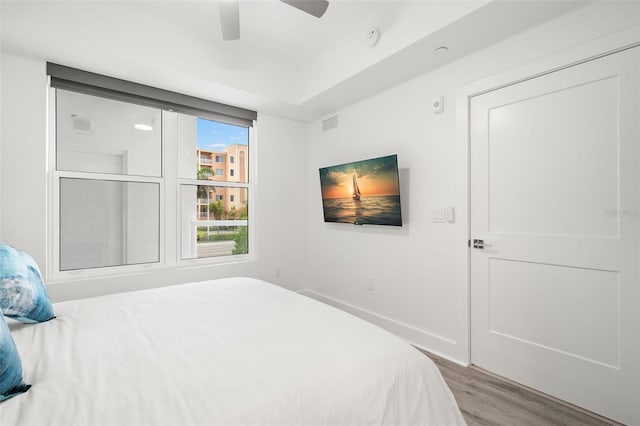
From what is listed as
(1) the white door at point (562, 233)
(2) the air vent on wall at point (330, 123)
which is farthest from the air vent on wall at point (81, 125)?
(1) the white door at point (562, 233)

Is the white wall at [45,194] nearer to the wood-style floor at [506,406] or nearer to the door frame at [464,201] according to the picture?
the door frame at [464,201]

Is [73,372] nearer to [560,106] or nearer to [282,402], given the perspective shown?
[282,402]

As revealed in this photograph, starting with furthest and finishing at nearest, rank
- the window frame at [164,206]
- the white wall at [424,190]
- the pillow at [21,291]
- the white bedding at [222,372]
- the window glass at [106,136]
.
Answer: the window glass at [106,136] → the window frame at [164,206] → the white wall at [424,190] → the pillow at [21,291] → the white bedding at [222,372]

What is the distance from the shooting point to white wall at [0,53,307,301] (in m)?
2.30

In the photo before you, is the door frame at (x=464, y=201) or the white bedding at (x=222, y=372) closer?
the white bedding at (x=222, y=372)

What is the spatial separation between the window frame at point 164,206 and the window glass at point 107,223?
2.1 inches

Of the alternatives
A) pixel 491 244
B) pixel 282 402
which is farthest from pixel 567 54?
pixel 282 402

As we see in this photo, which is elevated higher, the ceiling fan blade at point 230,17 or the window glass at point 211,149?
the ceiling fan blade at point 230,17

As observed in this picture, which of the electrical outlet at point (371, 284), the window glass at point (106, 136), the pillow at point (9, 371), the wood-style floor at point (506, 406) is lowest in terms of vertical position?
the wood-style floor at point (506, 406)

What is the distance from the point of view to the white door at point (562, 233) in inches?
66.0

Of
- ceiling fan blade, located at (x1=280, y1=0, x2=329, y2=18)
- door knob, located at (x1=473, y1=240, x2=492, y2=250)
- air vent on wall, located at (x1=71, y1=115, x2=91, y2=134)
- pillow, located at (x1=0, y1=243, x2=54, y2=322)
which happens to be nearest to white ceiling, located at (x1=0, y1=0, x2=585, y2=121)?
air vent on wall, located at (x1=71, y1=115, x2=91, y2=134)

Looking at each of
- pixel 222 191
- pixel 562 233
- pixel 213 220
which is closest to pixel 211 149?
pixel 222 191

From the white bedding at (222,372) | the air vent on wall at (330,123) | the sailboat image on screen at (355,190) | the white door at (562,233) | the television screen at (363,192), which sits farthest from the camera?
the air vent on wall at (330,123)

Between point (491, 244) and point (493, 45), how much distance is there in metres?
1.45
